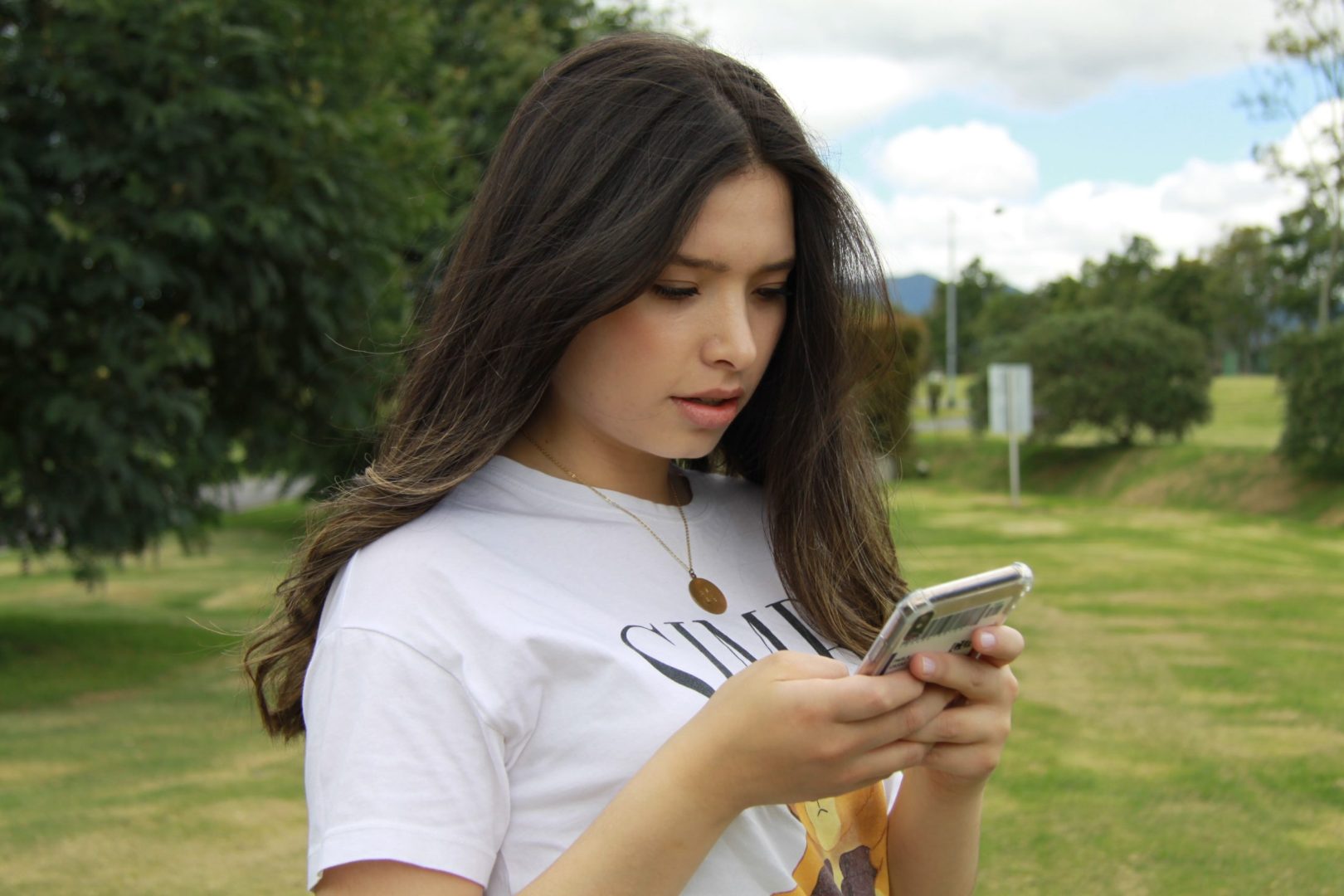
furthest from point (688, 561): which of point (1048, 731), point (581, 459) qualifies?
point (1048, 731)

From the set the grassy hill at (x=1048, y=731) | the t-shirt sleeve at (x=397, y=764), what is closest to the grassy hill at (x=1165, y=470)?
the grassy hill at (x=1048, y=731)

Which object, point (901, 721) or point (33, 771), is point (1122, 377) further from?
point (901, 721)

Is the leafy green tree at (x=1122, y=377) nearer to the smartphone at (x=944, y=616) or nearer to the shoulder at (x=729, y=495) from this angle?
the shoulder at (x=729, y=495)

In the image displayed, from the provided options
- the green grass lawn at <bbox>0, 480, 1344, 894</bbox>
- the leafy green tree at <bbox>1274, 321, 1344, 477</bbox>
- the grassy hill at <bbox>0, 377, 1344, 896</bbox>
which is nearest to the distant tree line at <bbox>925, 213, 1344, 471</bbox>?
the leafy green tree at <bbox>1274, 321, 1344, 477</bbox>

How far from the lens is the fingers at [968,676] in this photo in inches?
49.2

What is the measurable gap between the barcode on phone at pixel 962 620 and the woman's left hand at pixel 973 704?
3 centimetres

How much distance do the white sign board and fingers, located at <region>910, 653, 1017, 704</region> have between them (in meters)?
19.9

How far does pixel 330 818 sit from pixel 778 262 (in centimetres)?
81

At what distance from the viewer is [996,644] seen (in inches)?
51.8

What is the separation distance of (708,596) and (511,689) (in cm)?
36

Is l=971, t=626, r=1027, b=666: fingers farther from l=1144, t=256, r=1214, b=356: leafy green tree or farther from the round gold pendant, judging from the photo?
l=1144, t=256, r=1214, b=356: leafy green tree

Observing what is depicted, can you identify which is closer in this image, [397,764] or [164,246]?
[397,764]

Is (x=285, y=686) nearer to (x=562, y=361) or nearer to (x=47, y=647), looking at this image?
(x=562, y=361)

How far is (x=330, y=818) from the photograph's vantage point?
124cm
